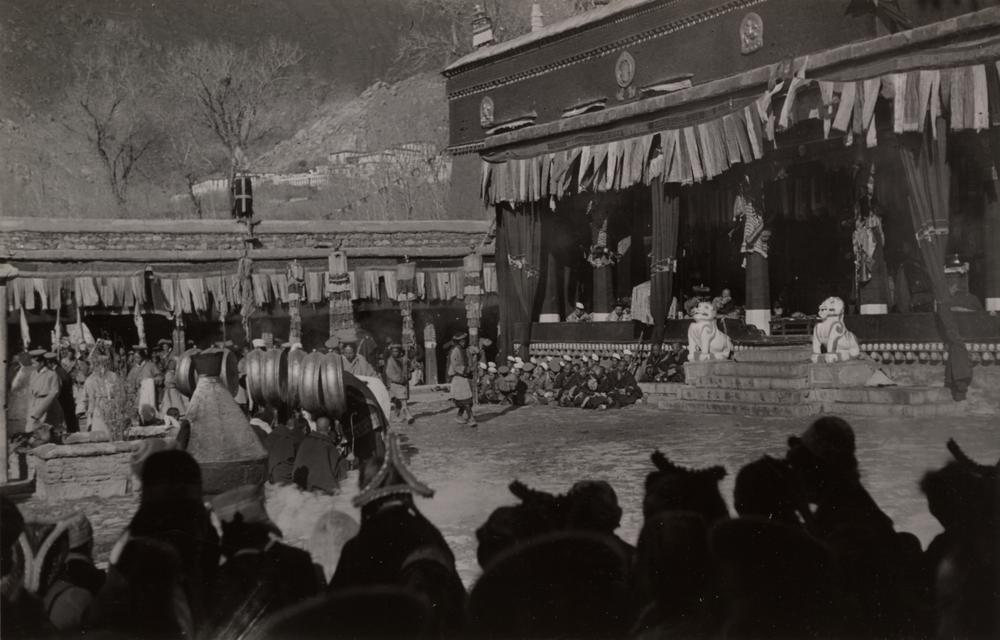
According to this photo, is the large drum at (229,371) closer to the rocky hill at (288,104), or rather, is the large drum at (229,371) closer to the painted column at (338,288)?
the rocky hill at (288,104)

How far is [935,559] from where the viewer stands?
4621 millimetres

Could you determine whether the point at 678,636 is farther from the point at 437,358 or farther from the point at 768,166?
the point at 437,358

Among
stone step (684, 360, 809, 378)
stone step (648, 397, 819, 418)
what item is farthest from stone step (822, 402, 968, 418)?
stone step (684, 360, 809, 378)

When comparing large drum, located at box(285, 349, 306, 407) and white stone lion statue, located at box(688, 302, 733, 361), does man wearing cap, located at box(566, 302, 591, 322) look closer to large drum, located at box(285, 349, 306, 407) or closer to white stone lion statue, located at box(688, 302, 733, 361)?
white stone lion statue, located at box(688, 302, 733, 361)

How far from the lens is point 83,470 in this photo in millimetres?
9789

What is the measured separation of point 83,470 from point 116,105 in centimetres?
2497

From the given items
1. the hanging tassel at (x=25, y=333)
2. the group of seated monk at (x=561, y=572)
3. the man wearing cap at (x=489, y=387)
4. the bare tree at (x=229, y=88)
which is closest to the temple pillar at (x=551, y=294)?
the man wearing cap at (x=489, y=387)

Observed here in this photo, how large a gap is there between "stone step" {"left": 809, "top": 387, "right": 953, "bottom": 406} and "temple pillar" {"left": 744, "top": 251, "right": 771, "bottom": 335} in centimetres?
461

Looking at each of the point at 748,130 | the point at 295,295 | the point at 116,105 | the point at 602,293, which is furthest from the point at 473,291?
the point at 116,105

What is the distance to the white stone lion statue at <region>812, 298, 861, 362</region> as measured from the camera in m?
13.8

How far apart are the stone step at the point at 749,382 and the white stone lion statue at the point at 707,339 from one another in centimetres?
70

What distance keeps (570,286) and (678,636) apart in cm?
1890

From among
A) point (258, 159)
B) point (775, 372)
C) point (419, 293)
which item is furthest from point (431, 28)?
point (775, 372)

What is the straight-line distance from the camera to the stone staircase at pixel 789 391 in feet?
41.1
